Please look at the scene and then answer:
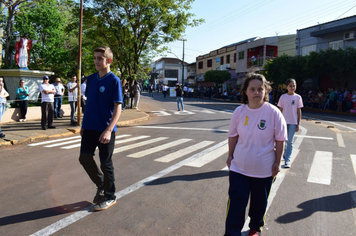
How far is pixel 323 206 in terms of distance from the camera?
13.4ft

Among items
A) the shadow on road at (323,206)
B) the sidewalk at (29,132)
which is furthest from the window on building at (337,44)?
the shadow on road at (323,206)

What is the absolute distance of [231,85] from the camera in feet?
149

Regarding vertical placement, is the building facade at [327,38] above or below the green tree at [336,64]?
above

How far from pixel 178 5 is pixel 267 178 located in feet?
59.1

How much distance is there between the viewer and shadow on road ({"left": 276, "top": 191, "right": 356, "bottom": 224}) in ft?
12.2

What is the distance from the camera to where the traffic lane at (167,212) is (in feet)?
10.9

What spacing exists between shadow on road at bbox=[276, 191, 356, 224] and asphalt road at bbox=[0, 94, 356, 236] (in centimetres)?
1

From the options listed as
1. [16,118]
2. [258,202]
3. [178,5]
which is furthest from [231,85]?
[258,202]

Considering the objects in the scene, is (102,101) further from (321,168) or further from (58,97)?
(58,97)

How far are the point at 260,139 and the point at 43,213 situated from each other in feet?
9.14

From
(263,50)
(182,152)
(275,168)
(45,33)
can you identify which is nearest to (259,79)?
(275,168)

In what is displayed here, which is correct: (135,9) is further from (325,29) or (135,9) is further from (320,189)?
(325,29)

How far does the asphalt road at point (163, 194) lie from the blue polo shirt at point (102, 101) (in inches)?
43.8

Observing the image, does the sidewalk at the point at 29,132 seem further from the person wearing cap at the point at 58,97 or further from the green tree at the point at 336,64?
the green tree at the point at 336,64
